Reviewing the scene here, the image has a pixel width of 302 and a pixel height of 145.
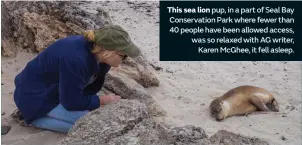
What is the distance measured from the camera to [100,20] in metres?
5.14

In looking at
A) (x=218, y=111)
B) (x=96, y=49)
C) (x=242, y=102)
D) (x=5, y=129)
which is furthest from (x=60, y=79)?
(x=242, y=102)

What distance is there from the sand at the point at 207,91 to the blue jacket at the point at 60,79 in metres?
0.28

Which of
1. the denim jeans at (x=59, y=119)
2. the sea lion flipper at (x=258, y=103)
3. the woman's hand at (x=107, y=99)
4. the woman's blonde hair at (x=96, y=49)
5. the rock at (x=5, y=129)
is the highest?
the woman's blonde hair at (x=96, y=49)

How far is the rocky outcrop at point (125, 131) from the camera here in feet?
9.56

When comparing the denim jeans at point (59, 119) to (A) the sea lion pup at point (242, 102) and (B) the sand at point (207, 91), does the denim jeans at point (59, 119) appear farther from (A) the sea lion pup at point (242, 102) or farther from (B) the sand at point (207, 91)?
(A) the sea lion pup at point (242, 102)

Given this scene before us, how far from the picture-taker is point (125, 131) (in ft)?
9.77

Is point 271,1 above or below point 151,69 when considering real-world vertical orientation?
above

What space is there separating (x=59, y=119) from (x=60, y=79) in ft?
1.66

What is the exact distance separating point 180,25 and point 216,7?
380 mm

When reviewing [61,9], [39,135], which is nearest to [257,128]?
[39,135]

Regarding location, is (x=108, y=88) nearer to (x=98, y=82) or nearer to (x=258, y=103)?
(x=98, y=82)

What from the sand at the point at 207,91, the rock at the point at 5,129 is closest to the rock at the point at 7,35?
the sand at the point at 207,91

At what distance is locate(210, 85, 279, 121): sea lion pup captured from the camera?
469cm

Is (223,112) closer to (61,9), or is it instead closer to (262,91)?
(262,91)
